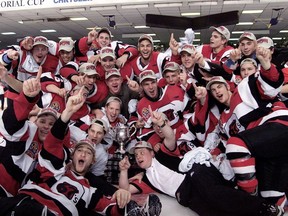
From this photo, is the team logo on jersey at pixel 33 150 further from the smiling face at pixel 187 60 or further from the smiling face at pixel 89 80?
the smiling face at pixel 187 60

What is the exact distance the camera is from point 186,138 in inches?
114

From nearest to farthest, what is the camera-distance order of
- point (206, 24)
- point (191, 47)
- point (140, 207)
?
point (140, 207) → point (191, 47) → point (206, 24)

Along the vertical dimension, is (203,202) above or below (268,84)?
below

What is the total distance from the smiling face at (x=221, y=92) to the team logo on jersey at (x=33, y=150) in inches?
56.1

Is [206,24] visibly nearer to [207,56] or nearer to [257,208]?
[207,56]

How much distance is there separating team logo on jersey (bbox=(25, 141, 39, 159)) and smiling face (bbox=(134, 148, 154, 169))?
Result: 86 centimetres

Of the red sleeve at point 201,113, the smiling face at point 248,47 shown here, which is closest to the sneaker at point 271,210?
the red sleeve at point 201,113

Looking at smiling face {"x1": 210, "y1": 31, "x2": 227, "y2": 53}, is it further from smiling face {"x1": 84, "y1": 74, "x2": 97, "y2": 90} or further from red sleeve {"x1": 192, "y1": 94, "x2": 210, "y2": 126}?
smiling face {"x1": 84, "y1": 74, "x2": 97, "y2": 90}

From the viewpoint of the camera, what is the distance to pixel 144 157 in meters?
2.64

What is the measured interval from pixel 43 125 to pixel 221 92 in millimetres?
1402

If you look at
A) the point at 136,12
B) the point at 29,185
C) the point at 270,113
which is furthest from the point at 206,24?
the point at 29,185

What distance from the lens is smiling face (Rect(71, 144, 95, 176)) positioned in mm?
2211

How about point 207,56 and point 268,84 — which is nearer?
point 268,84

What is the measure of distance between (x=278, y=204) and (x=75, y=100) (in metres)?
1.40
